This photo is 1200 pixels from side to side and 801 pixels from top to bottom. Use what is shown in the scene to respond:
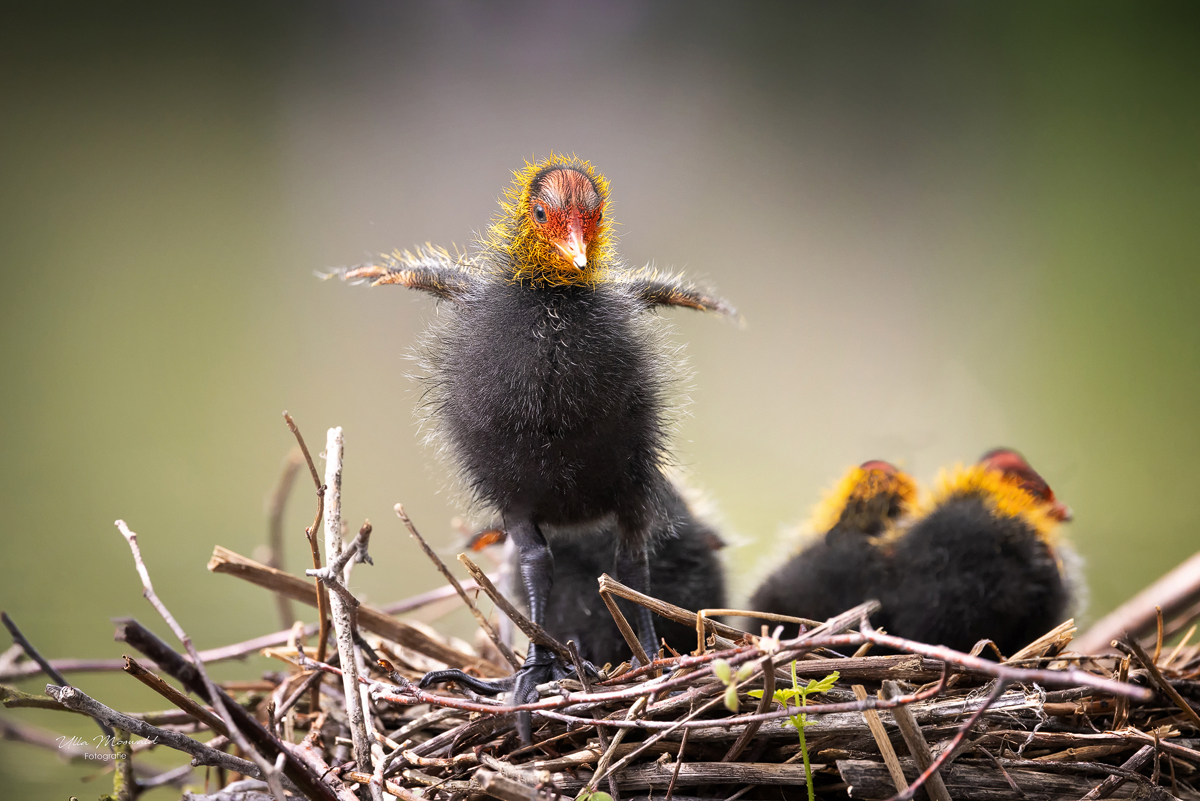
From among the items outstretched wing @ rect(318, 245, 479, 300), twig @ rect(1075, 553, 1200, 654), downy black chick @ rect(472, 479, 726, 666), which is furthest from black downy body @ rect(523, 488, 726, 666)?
twig @ rect(1075, 553, 1200, 654)

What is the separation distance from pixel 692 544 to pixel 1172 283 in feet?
4.11

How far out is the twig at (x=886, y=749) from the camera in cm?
68

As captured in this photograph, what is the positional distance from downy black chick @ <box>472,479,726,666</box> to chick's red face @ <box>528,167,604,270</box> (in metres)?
0.38

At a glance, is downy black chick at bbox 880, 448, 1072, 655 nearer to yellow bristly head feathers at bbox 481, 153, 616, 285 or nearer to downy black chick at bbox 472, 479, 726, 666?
downy black chick at bbox 472, 479, 726, 666

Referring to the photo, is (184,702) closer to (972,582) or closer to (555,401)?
(555,401)

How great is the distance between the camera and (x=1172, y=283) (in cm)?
160

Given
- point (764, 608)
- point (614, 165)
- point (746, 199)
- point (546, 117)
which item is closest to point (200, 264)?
point (546, 117)

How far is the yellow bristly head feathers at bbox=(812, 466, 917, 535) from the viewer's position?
4.06 ft

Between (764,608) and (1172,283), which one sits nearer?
(764,608)

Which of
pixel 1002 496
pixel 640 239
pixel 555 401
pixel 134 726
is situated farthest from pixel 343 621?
pixel 1002 496

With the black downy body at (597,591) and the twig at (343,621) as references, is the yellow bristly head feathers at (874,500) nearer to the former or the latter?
the black downy body at (597,591)

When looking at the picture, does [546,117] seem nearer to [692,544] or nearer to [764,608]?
[692,544]

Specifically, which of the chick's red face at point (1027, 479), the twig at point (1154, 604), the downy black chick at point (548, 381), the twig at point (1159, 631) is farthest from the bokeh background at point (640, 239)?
the twig at point (1159, 631)

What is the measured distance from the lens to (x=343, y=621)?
2.40 feet
